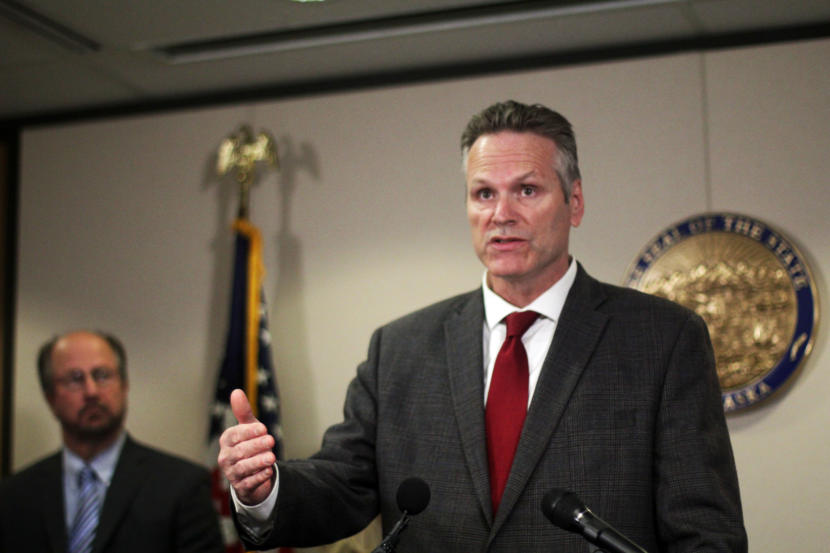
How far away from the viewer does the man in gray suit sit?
1.82 meters

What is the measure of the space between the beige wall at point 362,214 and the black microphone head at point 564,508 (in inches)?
91.3

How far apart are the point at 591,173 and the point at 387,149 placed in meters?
0.93

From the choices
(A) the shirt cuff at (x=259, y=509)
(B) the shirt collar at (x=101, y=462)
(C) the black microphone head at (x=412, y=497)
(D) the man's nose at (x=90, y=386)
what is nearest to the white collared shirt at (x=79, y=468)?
(B) the shirt collar at (x=101, y=462)

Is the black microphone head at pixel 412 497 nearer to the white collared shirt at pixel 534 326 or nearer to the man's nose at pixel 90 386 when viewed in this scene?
the white collared shirt at pixel 534 326

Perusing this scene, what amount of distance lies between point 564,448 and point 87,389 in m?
2.66

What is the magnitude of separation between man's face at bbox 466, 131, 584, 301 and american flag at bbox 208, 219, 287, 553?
212cm

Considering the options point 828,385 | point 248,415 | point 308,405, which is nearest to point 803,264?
point 828,385

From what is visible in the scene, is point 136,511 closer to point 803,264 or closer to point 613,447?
point 613,447

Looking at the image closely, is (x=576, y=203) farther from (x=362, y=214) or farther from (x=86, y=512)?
(x=86, y=512)

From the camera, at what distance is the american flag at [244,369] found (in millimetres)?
4031

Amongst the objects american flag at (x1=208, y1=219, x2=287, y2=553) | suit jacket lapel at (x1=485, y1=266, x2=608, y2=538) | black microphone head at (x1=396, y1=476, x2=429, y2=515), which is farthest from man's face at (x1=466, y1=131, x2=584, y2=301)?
american flag at (x1=208, y1=219, x2=287, y2=553)

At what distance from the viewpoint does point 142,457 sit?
379 cm

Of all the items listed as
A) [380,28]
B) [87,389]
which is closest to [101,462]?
[87,389]

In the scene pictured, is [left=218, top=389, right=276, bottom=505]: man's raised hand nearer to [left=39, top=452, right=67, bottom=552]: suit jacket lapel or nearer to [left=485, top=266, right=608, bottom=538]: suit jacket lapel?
[left=485, top=266, right=608, bottom=538]: suit jacket lapel
